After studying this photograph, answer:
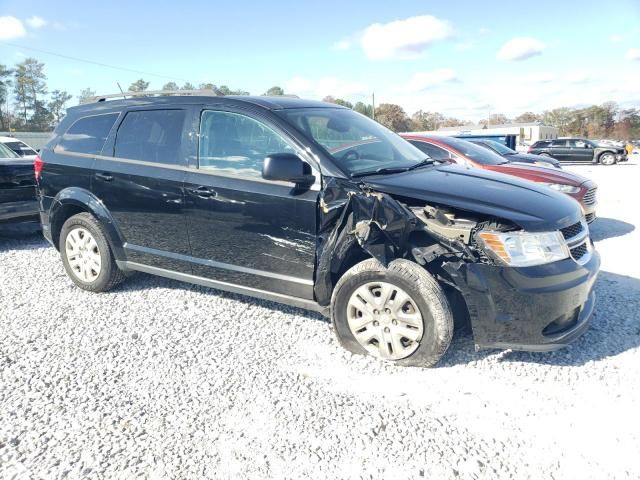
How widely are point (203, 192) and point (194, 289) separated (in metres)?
1.37

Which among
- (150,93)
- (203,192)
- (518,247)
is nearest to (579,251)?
(518,247)

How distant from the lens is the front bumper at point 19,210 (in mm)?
5973

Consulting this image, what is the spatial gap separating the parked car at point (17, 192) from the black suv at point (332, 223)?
211 cm

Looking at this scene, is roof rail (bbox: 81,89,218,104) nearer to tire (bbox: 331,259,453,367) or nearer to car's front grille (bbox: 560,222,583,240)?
tire (bbox: 331,259,453,367)

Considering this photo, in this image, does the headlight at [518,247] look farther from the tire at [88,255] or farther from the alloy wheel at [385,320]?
the tire at [88,255]

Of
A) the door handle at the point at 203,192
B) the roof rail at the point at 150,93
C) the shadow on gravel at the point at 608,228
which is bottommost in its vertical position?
the shadow on gravel at the point at 608,228

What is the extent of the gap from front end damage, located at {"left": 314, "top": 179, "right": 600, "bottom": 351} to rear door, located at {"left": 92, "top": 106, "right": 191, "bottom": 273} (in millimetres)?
1390

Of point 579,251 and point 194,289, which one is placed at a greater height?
point 579,251

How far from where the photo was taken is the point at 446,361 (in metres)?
3.24

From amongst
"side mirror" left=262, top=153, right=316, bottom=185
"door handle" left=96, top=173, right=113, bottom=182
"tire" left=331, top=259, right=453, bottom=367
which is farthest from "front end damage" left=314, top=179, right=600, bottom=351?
"door handle" left=96, top=173, right=113, bottom=182

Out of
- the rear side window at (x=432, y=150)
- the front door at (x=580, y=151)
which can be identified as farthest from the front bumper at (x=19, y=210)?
the front door at (x=580, y=151)

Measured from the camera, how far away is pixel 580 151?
25.9 m

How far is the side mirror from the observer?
312cm

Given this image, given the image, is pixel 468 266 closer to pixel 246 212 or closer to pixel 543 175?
pixel 246 212
